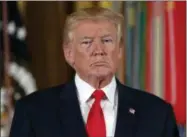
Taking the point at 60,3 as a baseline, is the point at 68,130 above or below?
below

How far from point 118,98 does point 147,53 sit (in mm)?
607

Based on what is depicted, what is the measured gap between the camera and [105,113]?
131 centimetres

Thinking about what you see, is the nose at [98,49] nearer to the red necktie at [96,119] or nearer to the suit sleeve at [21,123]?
the red necktie at [96,119]

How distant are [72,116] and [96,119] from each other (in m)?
0.07

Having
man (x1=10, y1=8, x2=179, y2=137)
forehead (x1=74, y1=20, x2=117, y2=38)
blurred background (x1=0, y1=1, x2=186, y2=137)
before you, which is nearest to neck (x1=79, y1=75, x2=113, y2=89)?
man (x1=10, y1=8, x2=179, y2=137)

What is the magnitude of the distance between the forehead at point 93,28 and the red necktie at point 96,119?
0.16 metres

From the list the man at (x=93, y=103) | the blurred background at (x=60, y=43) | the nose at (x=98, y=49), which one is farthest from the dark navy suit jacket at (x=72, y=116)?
the blurred background at (x=60, y=43)

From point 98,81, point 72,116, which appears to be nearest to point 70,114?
point 72,116

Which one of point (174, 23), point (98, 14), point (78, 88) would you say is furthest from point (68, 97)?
point (174, 23)

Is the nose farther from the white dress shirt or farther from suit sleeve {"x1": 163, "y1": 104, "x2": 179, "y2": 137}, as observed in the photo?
suit sleeve {"x1": 163, "y1": 104, "x2": 179, "y2": 137}

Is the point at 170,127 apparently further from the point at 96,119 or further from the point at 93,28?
the point at 93,28

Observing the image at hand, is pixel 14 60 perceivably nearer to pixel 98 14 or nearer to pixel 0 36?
pixel 0 36

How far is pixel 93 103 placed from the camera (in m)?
1.32

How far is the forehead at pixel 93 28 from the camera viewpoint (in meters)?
1.29
